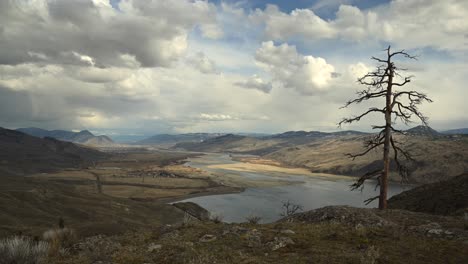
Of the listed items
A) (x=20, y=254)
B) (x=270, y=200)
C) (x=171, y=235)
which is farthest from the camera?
(x=270, y=200)

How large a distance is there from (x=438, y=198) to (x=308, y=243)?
3279cm

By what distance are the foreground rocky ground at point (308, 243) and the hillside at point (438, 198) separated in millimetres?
20809

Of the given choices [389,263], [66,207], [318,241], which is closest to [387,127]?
[318,241]

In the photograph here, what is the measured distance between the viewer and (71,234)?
21516mm

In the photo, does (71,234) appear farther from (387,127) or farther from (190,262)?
(387,127)

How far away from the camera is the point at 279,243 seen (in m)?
13.8

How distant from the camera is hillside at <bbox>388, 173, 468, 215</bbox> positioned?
3572 cm

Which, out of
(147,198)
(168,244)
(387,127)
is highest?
(387,127)

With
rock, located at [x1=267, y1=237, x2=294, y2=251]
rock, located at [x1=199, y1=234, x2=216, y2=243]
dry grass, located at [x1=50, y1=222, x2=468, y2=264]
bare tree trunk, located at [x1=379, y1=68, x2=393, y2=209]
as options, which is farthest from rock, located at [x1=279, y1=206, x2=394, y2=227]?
rock, located at [x1=199, y1=234, x2=216, y2=243]

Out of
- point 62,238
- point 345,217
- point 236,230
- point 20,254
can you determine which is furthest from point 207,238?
point 62,238

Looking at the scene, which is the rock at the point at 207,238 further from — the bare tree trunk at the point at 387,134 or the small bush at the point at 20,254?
the bare tree trunk at the point at 387,134

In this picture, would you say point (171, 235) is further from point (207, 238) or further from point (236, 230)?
point (236, 230)

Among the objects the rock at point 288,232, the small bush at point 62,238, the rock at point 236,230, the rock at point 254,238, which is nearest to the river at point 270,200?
the small bush at point 62,238

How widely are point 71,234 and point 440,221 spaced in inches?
818
